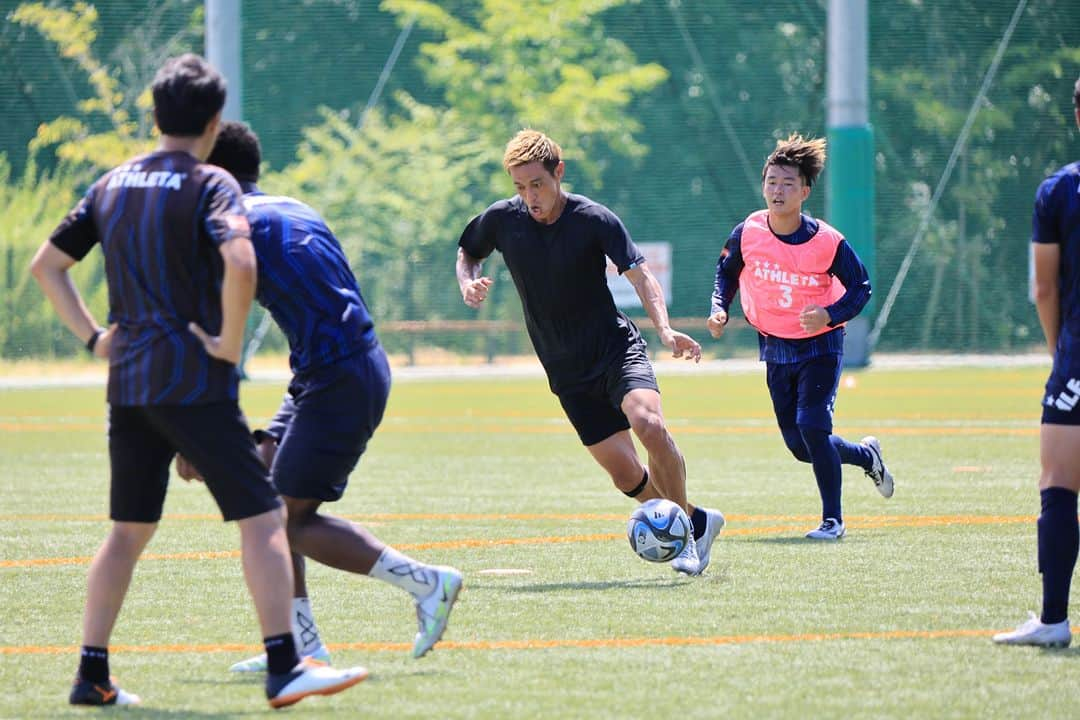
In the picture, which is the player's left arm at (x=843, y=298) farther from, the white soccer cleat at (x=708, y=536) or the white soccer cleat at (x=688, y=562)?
the white soccer cleat at (x=688, y=562)

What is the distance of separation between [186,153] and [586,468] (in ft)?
29.7

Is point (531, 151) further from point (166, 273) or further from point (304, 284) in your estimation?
point (166, 273)

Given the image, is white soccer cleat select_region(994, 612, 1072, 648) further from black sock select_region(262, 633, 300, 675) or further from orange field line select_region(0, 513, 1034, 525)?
orange field line select_region(0, 513, 1034, 525)

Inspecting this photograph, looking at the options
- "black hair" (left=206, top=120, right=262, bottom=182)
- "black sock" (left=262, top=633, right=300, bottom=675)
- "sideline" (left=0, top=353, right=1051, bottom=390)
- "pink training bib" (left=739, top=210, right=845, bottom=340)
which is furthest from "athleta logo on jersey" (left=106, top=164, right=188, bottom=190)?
"sideline" (left=0, top=353, right=1051, bottom=390)

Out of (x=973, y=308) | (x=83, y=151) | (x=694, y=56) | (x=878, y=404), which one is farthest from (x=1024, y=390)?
(x=83, y=151)

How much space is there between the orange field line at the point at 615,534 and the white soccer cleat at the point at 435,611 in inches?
128

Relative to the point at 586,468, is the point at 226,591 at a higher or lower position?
higher

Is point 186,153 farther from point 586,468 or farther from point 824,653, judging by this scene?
point 586,468

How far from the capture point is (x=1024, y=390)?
23.5m

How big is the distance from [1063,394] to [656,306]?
2.31 meters

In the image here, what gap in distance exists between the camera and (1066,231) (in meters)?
6.35

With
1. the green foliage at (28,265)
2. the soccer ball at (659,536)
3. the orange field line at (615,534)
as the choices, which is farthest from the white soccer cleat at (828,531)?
the green foliage at (28,265)

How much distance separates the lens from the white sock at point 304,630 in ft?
20.6

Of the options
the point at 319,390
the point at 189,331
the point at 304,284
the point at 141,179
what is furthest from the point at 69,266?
the point at 319,390
